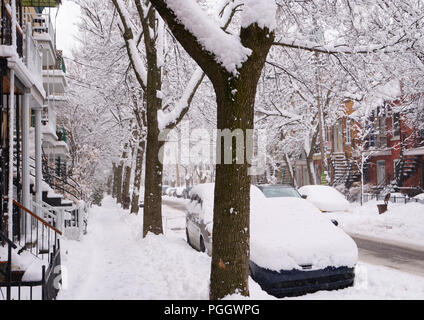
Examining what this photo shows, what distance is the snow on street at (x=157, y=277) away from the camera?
686 cm

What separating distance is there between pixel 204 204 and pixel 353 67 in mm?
5190

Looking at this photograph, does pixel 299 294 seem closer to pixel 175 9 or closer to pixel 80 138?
pixel 175 9

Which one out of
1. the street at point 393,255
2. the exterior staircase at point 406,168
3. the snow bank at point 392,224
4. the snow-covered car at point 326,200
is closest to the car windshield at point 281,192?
the street at point 393,255

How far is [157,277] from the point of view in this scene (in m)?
8.19

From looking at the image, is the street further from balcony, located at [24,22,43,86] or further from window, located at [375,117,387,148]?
window, located at [375,117,387,148]

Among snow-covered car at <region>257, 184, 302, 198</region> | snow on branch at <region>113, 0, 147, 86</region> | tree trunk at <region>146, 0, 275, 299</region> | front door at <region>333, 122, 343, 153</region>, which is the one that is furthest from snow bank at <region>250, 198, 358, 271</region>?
front door at <region>333, 122, 343, 153</region>

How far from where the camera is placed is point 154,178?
42.7 ft

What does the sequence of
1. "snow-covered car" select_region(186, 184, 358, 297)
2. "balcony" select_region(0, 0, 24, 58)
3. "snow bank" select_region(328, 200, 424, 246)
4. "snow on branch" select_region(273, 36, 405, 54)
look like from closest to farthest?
"snow-covered car" select_region(186, 184, 358, 297) < "balcony" select_region(0, 0, 24, 58) < "snow on branch" select_region(273, 36, 405, 54) < "snow bank" select_region(328, 200, 424, 246)

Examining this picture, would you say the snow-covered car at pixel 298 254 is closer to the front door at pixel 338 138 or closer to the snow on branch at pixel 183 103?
the snow on branch at pixel 183 103

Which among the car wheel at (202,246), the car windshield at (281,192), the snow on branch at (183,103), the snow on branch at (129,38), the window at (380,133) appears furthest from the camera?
the window at (380,133)

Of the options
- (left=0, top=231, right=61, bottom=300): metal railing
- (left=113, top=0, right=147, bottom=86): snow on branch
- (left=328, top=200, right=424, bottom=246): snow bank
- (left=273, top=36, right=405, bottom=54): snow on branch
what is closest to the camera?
(left=0, top=231, right=61, bottom=300): metal railing

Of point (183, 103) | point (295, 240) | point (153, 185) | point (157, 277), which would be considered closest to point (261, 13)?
point (295, 240)

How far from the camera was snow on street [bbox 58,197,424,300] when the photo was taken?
270 inches

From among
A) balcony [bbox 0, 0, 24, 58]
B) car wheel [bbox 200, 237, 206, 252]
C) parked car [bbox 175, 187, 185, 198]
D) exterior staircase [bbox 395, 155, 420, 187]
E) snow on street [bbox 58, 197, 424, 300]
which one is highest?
balcony [bbox 0, 0, 24, 58]
